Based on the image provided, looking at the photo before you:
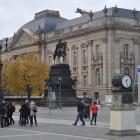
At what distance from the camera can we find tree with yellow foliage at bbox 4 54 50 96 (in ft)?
325

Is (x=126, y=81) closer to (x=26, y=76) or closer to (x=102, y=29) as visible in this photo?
(x=26, y=76)

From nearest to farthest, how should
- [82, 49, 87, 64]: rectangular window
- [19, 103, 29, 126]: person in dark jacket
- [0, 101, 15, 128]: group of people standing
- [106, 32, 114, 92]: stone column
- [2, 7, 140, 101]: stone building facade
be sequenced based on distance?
[0, 101, 15, 128]: group of people standing, [19, 103, 29, 126]: person in dark jacket, [106, 32, 114, 92]: stone column, [2, 7, 140, 101]: stone building facade, [82, 49, 87, 64]: rectangular window

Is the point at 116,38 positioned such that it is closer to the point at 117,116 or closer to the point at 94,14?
the point at 94,14

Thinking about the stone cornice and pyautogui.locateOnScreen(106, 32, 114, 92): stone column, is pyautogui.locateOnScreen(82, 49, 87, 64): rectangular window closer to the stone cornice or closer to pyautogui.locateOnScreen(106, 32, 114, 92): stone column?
the stone cornice

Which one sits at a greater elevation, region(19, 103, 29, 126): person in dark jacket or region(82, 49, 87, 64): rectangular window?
region(82, 49, 87, 64): rectangular window

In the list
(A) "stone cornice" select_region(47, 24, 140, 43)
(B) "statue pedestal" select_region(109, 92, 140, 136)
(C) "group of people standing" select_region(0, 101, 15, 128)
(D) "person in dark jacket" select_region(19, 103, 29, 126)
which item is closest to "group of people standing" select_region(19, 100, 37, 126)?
(D) "person in dark jacket" select_region(19, 103, 29, 126)

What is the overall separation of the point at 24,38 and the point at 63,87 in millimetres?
70642

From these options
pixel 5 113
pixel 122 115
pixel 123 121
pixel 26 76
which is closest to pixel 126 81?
pixel 122 115

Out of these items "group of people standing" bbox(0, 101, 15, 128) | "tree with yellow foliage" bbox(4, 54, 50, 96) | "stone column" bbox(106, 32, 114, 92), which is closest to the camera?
"group of people standing" bbox(0, 101, 15, 128)

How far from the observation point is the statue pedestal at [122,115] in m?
23.0

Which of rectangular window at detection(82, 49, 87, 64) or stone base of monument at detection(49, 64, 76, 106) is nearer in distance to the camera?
stone base of monument at detection(49, 64, 76, 106)

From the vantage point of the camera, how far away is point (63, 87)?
2409 inches

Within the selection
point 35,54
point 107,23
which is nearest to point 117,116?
point 107,23

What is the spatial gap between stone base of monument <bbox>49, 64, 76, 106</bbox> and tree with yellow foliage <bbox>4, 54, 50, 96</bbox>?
3641cm
